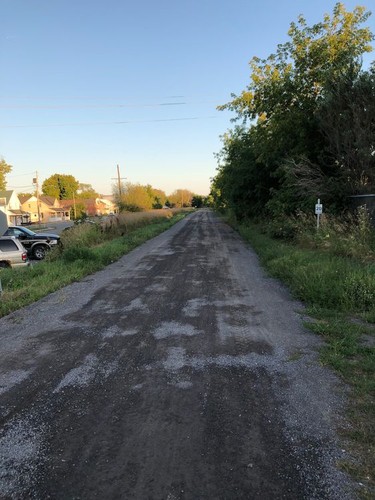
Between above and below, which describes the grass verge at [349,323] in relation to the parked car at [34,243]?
below

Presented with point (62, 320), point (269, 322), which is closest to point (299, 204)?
point (269, 322)

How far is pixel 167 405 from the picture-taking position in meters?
3.54

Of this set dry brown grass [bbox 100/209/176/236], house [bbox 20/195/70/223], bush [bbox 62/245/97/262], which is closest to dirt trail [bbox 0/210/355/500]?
bush [bbox 62/245/97/262]

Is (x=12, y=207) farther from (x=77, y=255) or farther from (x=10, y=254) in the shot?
(x=77, y=255)

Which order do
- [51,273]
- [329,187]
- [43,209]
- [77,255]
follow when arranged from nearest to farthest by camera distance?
[51,273] < [77,255] < [329,187] < [43,209]

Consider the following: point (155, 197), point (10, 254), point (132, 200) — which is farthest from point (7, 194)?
point (10, 254)

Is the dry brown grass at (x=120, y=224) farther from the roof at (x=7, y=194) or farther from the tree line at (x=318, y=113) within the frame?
the roof at (x=7, y=194)

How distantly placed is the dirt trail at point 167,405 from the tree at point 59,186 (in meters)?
128

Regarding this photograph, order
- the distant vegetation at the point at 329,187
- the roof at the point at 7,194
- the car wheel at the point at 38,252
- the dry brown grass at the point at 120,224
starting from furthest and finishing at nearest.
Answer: the roof at the point at 7,194 → the dry brown grass at the point at 120,224 → the car wheel at the point at 38,252 → the distant vegetation at the point at 329,187

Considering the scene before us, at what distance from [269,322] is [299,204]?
39.4 ft

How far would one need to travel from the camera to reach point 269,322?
6059 millimetres

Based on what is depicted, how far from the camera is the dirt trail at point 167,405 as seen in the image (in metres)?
2.55

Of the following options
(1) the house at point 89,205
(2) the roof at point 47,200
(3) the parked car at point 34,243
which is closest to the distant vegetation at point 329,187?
(3) the parked car at point 34,243

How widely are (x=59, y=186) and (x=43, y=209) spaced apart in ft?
124
